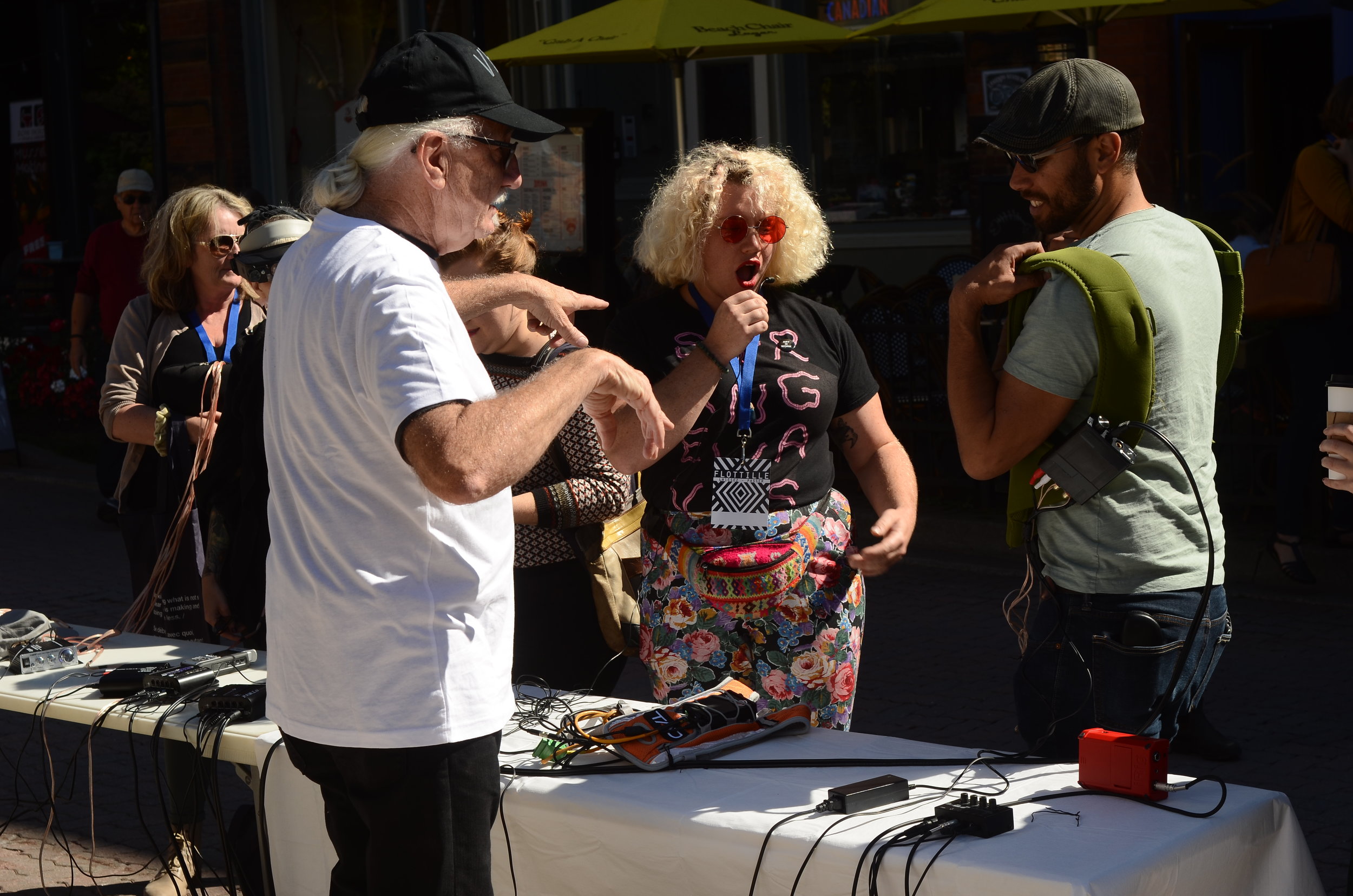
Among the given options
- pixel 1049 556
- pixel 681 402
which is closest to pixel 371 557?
pixel 681 402

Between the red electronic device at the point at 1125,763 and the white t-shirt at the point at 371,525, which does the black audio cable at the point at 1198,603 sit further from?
the white t-shirt at the point at 371,525

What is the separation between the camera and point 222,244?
14.9ft

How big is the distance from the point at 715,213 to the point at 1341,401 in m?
1.55

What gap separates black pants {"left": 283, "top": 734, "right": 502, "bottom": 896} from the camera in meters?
2.24

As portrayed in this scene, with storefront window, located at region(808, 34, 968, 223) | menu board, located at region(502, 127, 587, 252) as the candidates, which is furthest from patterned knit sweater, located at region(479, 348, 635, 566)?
storefront window, located at region(808, 34, 968, 223)

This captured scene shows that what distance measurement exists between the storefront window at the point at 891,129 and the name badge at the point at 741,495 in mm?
8056

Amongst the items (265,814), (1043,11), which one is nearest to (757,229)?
(265,814)

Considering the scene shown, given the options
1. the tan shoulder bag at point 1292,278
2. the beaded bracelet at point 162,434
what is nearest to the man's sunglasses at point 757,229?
the beaded bracelet at point 162,434

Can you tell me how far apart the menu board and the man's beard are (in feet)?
21.6

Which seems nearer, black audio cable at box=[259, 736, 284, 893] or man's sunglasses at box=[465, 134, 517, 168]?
man's sunglasses at box=[465, 134, 517, 168]

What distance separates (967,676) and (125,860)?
10.5 feet

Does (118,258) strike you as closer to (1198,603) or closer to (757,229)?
(757,229)

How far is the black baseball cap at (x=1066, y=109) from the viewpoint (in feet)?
9.24

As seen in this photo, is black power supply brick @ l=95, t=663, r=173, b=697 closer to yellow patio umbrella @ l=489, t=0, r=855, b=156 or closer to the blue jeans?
the blue jeans
